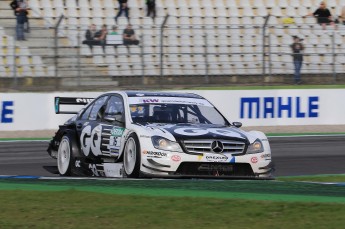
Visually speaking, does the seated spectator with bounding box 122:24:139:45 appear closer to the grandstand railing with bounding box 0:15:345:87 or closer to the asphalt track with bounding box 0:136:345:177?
the grandstand railing with bounding box 0:15:345:87

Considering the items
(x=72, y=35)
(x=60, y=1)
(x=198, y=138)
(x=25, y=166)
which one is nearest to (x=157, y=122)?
(x=198, y=138)

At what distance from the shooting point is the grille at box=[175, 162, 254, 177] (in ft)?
36.7

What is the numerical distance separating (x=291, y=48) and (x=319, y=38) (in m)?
0.92

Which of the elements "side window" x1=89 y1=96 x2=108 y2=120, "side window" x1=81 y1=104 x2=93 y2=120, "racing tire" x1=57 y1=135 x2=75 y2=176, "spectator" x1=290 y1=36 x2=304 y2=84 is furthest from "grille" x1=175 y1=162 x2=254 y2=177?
"spectator" x1=290 y1=36 x2=304 y2=84

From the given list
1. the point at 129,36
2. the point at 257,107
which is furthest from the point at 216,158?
the point at 129,36

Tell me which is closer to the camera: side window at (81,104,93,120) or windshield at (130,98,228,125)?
windshield at (130,98,228,125)

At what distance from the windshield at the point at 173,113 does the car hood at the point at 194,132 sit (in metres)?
0.39

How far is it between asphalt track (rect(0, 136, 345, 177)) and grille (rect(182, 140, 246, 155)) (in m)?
2.58

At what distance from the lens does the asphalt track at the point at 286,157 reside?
1418 cm

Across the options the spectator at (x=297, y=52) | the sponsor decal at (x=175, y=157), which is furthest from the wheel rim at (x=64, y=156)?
the spectator at (x=297, y=52)

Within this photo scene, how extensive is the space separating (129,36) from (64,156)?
10.8 meters

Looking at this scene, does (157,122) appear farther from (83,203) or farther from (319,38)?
(319,38)

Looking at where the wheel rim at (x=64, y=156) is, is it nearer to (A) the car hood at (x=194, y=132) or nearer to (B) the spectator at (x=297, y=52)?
(A) the car hood at (x=194, y=132)

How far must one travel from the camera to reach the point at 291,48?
25.1 m
